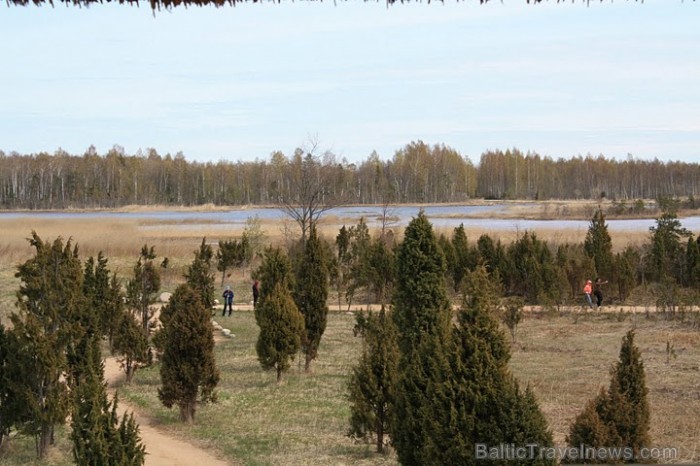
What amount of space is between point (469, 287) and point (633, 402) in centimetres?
264

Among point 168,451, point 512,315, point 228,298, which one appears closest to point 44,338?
point 168,451

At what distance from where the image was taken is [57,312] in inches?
454

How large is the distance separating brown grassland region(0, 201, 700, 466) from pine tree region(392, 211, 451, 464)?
158 cm

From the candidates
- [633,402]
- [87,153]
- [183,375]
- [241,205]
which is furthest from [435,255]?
[87,153]

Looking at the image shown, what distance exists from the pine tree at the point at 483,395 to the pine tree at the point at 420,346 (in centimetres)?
18

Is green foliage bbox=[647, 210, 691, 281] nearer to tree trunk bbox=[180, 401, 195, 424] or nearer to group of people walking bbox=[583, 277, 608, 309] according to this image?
group of people walking bbox=[583, 277, 608, 309]

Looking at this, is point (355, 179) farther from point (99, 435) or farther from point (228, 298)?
point (99, 435)

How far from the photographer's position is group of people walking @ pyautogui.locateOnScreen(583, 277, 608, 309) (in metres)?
25.1

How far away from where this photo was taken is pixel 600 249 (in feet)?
91.9

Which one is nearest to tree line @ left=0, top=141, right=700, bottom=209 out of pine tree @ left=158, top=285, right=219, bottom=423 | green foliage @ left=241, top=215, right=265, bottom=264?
green foliage @ left=241, top=215, right=265, bottom=264

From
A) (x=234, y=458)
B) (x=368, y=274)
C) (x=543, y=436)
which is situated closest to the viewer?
(x=543, y=436)

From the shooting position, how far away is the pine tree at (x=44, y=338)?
11.0 meters

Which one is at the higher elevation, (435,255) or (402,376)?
(435,255)

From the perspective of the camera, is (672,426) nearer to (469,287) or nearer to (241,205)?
(469,287)
